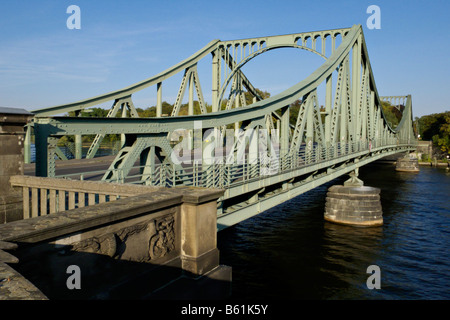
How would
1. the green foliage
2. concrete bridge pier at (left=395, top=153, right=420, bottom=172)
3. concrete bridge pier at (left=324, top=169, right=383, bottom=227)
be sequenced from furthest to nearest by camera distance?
1. the green foliage
2. concrete bridge pier at (left=395, top=153, right=420, bottom=172)
3. concrete bridge pier at (left=324, top=169, right=383, bottom=227)

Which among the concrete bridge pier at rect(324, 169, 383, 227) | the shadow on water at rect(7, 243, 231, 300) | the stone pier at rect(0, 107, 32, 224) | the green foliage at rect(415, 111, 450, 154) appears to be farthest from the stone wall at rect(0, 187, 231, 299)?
the green foliage at rect(415, 111, 450, 154)

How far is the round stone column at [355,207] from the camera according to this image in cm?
2198

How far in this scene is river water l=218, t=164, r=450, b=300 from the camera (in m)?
13.4

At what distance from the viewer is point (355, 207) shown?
22.1 m

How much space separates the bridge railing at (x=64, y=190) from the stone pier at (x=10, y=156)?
116 mm

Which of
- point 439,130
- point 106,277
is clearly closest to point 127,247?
point 106,277

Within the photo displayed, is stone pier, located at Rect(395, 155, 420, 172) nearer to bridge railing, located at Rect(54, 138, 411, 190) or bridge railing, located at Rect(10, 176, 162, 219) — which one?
bridge railing, located at Rect(54, 138, 411, 190)

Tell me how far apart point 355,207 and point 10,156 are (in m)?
18.8

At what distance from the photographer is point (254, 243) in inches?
725

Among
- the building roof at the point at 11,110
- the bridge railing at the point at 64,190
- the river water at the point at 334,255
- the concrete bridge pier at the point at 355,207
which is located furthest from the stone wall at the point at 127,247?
the concrete bridge pier at the point at 355,207

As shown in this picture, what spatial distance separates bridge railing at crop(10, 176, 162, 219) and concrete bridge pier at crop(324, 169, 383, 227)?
1780 centimetres

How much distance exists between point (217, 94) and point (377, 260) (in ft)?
44.0

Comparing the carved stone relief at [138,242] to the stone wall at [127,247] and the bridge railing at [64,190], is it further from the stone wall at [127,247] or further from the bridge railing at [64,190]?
the bridge railing at [64,190]
